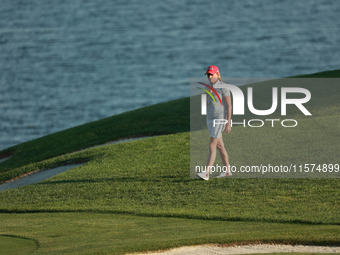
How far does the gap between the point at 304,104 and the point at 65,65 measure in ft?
158

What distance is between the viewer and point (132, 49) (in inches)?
2768

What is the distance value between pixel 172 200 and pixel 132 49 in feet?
186

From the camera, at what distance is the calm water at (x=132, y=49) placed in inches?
2167

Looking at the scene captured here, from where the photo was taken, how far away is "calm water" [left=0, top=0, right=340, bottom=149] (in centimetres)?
5503

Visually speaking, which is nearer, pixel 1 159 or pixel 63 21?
pixel 1 159

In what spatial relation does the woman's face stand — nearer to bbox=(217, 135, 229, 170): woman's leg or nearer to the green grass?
bbox=(217, 135, 229, 170): woman's leg

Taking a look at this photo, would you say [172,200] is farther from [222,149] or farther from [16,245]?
[16,245]

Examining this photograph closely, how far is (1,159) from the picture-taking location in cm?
2667

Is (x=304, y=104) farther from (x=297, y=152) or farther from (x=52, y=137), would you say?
(x=52, y=137)

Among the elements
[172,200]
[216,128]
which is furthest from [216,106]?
[172,200]

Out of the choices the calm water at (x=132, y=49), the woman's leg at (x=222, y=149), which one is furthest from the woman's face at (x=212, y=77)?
the calm water at (x=132, y=49)

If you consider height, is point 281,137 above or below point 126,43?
below

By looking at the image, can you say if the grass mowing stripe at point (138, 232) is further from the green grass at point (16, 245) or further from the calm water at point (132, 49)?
the calm water at point (132, 49)

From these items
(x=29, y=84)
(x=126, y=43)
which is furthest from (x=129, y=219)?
(x=126, y=43)
